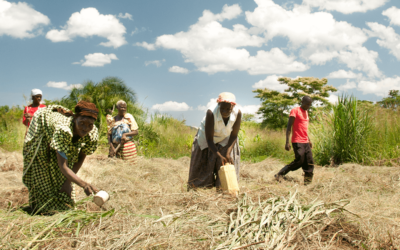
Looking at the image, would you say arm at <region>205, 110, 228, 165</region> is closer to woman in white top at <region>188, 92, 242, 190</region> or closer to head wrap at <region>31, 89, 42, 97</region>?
woman in white top at <region>188, 92, 242, 190</region>

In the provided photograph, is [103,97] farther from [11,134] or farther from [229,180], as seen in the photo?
[229,180]

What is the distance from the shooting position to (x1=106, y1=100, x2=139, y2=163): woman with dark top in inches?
219

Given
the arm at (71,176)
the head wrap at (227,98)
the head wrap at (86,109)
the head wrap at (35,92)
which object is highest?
the head wrap at (35,92)

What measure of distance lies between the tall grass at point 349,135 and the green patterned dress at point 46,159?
5.80 m

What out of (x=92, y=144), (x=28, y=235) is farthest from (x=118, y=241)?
(x=92, y=144)

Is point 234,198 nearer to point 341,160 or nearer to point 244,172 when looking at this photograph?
point 244,172

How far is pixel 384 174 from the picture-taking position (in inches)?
213

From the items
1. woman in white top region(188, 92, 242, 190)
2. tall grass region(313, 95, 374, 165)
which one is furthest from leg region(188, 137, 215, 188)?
tall grass region(313, 95, 374, 165)

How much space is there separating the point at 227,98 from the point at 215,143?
2.34 ft

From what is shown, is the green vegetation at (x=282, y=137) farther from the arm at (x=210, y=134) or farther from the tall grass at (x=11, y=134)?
the arm at (x=210, y=134)

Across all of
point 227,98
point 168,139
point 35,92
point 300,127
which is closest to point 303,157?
point 300,127

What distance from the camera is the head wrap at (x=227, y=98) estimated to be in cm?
296

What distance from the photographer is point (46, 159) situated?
9.02ft

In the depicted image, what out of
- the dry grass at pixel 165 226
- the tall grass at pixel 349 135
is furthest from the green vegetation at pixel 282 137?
the dry grass at pixel 165 226
